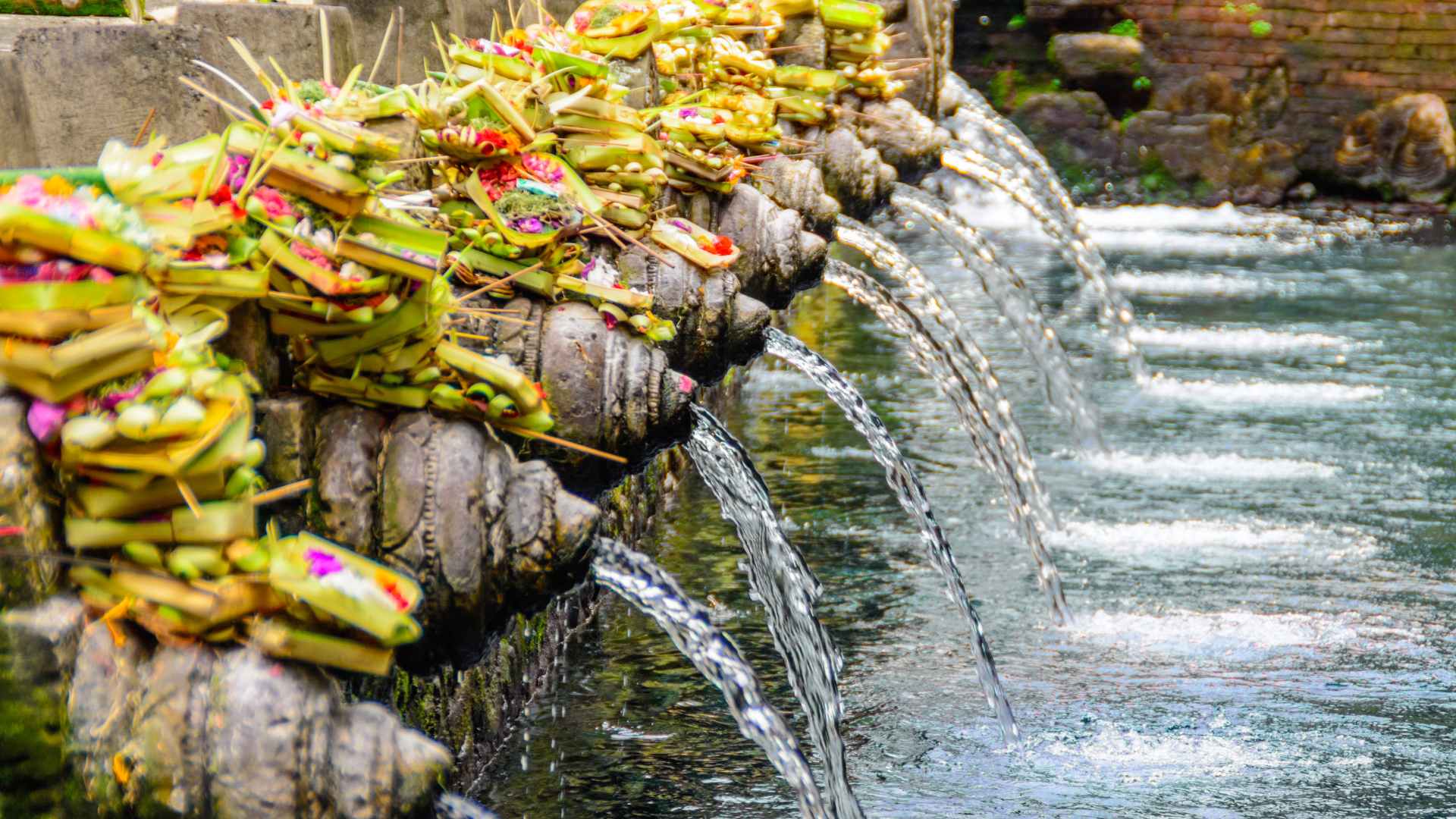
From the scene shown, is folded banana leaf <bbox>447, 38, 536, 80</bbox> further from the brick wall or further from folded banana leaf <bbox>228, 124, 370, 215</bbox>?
the brick wall

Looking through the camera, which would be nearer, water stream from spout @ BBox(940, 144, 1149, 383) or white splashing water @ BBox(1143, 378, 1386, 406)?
white splashing water @ BBox(1143, 378, 1386, 406)

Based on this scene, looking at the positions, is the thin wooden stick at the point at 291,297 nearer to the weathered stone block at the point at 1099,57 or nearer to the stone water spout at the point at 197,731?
the stone water spout at the point at 197,731

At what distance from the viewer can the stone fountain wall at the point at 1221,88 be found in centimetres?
1880

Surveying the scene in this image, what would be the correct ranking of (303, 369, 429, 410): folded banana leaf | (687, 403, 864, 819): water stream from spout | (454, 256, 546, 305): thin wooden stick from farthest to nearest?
(687, 403, 864, 819): water stream from spout < (454, 256, 546, 305): thin wooden stick < (303, 369, 429, 410): folded banana leaf

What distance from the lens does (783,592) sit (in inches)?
166

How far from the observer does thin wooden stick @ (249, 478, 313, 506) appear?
6.16ft

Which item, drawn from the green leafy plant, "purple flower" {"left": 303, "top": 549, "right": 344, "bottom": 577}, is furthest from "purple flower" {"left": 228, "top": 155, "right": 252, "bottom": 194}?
the green leafy plant

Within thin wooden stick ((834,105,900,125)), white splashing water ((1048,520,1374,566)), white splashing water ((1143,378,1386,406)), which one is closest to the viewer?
white splashing water ((1048,520,1374,566))

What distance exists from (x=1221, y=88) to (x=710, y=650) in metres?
17.7

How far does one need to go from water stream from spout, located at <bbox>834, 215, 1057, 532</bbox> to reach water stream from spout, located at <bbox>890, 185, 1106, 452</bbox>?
0.53 metres

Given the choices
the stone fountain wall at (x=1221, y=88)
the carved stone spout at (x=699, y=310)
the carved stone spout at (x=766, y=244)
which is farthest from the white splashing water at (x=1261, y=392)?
the stone fountain wall at (x=1221, y=88)

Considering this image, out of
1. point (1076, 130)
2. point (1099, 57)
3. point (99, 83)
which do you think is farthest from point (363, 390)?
point (1099, 57)

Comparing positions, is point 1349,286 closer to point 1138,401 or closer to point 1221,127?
point 1138,401

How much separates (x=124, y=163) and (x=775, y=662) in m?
2.77
